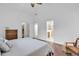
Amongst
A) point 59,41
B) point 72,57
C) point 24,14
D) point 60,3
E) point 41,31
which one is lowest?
point 72,57

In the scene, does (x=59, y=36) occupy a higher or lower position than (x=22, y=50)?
higher

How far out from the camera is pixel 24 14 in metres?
1.99

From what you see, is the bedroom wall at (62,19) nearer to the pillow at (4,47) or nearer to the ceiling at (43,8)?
the ceiling at (43,8)

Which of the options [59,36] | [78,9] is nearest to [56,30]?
[59,36]

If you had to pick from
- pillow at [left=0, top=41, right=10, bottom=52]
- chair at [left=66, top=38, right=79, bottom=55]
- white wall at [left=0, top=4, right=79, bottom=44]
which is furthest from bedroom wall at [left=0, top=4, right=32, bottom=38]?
chair at [left=66, top=38, right=79, bottom=55]

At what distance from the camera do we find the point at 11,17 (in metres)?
1.99

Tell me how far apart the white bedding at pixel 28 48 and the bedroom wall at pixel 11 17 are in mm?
197

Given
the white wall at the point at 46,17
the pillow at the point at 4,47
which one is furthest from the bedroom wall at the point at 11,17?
the pillow at the point at 4,47

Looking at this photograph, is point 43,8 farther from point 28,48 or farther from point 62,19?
point 28,48

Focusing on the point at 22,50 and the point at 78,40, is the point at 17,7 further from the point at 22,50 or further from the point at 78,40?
the point at 78,40

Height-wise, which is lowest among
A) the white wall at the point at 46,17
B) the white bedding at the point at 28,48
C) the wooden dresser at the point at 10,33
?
the white bedding at the point at 28,48

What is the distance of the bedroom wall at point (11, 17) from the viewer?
1.98m

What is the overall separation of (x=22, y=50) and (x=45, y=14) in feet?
1.86

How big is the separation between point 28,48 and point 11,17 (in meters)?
0.47
